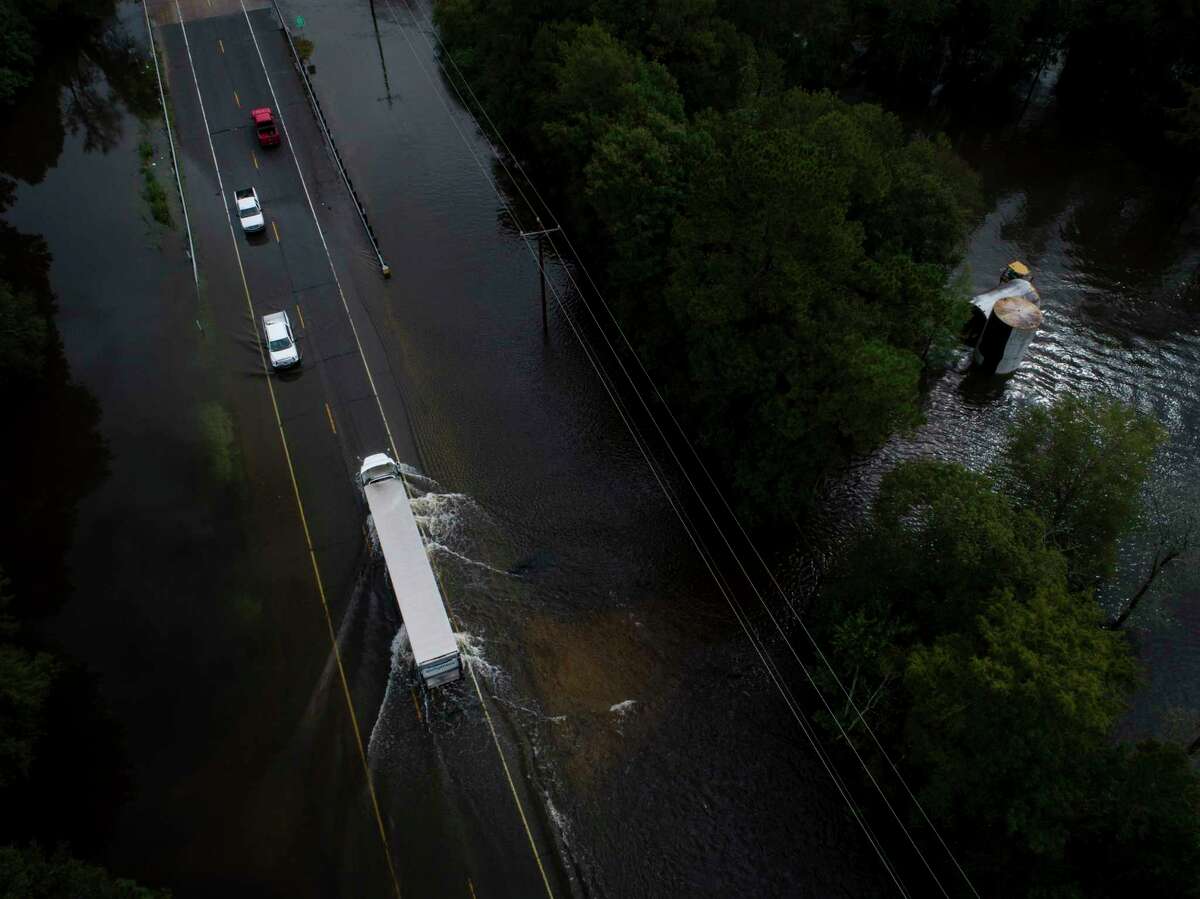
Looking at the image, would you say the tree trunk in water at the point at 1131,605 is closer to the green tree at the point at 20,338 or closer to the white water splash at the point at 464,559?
the white water splash at the point at 464,559

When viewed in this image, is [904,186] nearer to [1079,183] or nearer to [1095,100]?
[1079,183]

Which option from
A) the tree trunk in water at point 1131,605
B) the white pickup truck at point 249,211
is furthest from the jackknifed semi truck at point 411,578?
the tree trunk in water at point 1131,605

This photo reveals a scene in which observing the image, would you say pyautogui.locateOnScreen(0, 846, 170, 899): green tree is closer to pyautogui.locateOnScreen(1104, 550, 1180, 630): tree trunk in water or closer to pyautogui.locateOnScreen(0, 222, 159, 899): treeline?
pyautogui.locateOnScreen(0, 222, 159, 899): treeline

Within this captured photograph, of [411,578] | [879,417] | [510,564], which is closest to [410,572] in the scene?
[411,578]

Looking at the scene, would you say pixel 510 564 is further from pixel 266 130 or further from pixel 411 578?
pixel 266 130

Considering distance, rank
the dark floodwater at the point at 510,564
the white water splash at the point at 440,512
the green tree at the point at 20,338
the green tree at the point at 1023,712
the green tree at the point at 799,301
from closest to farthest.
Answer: the green tree at the point at 1023,712
the dark floodwater at the point at 510,564
the green tree at the point at 799,301
the white water splash at the point at 440,512
the green tree at the point at 20,338

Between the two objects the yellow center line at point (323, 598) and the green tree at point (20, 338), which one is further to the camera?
the green tree at point (20, 338)
